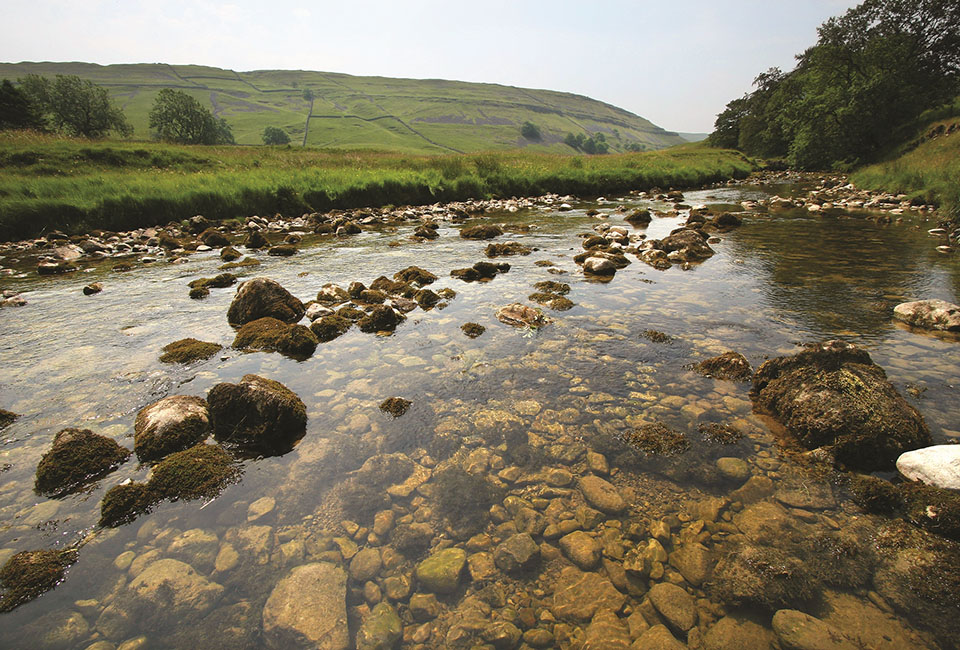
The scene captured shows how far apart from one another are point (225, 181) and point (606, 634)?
100ft

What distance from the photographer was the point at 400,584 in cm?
349

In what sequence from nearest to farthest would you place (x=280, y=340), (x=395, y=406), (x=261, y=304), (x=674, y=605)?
(x=674, y=605), (x=395, y=406), (x=280, y=340), (x=261, y=304)

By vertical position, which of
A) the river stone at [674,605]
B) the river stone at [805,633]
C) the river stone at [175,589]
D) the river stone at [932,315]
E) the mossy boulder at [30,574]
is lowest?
the mossy boulder at [30,574]

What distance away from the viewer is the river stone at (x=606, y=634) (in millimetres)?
2990

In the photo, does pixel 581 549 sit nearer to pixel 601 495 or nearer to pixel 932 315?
pixel 601 495

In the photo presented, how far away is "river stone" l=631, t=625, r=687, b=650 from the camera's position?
2961 millimetres

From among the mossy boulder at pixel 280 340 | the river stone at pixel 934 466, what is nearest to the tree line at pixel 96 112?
the mossy boulder at pixel 280 340

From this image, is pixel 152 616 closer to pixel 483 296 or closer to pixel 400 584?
pixel 400 584

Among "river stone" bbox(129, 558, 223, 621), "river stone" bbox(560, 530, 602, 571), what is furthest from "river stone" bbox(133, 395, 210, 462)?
"river stone" bbox(560, 530, 602, 571)

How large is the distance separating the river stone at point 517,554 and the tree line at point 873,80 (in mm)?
57779

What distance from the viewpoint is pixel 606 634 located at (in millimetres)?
3062

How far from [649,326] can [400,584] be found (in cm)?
707

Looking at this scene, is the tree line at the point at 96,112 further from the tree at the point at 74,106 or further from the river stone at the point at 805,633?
the river stone at the point at 805,633

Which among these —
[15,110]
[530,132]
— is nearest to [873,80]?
[15,110]
